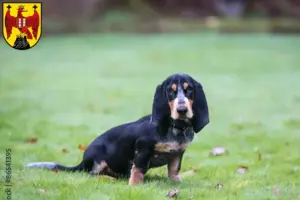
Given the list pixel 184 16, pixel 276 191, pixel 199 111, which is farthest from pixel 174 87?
pixel 184 16

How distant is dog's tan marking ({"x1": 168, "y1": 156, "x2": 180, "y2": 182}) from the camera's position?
4.42 m

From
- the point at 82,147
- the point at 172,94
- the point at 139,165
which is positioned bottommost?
the point at 82,147

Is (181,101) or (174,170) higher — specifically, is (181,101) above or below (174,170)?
above

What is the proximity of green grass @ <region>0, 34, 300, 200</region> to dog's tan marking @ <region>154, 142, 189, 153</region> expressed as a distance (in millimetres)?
239

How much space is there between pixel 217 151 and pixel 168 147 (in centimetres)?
154

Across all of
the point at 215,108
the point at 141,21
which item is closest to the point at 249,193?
the point at 215,108

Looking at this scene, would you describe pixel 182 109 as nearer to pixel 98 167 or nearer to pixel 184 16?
pixel 98 167

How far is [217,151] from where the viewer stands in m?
5.64

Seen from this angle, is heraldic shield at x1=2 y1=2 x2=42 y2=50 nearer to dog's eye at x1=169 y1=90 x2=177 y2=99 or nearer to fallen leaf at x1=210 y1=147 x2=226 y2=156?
dog's eye at x1=169 y1=90 x2=177 y2=99

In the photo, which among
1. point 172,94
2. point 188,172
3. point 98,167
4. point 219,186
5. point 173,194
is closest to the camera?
point 173,194

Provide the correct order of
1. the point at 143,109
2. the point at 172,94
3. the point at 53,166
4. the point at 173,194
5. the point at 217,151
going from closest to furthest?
1. the point at 173,194
2. the point at 172,94
3. the point at 53,166
4. the point at 217,151
5. the point at 143,109

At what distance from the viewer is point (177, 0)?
44.4 feet

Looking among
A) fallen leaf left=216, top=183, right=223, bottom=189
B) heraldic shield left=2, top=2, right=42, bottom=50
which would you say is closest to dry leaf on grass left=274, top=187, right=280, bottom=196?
fallen leaf left=216, top=183, right=223, bottom=189

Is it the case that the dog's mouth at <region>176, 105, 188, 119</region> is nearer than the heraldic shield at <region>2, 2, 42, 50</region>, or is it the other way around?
the dog's mouth at <region>176, 105, 188, 119</region>
